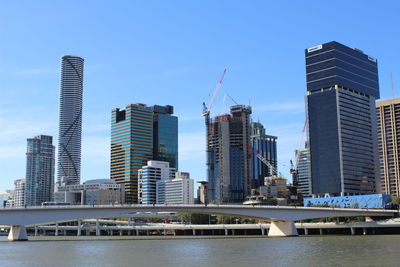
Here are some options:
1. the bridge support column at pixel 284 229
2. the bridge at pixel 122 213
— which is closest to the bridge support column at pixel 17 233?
the bridge at pixel 122 213

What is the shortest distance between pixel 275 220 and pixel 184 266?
81503 mm

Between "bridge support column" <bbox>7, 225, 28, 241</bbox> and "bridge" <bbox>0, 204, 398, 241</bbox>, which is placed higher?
"bridge" <bbox>0, 204, 398, 241</bbox>

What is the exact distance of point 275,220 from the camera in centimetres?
13250

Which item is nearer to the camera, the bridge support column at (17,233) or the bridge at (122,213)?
the bridge at (122,213)

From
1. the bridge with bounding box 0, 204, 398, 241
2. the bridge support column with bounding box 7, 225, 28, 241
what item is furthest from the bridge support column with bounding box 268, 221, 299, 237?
the bridge support column with bounding box 7, 225, 28, 241

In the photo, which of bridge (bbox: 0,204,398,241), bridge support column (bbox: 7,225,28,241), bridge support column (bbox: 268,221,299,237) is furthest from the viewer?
bridge support column (bbox: 268,221,299,237)

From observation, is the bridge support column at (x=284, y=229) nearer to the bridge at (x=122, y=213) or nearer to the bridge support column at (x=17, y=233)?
the bridge at (x=122, y=213)

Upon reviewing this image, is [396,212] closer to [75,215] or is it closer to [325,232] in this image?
[325,232]

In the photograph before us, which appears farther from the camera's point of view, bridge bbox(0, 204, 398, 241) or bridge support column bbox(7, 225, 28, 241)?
bridge support column bbox(7, 225, 28, 241)

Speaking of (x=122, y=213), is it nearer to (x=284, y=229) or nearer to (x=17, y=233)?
(x=17, y=233)

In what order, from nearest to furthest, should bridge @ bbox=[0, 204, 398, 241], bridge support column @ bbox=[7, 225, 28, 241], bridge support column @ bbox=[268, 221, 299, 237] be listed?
bridge @ bbox=[0, 204, 398, 241], bridge support column @ bbox=[7, 225, 28, 241], bridge support column @ bbox=[268, 221, 299, 237]

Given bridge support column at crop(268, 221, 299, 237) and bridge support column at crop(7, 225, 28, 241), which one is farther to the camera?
bridge support column at crop(268, 221, 299, 237)

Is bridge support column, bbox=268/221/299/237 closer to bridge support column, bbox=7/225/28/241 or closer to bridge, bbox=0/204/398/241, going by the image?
bridge, bbox=0/204/398/241

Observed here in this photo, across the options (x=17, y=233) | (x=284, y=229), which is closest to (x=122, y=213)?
(x=17, y=233)
